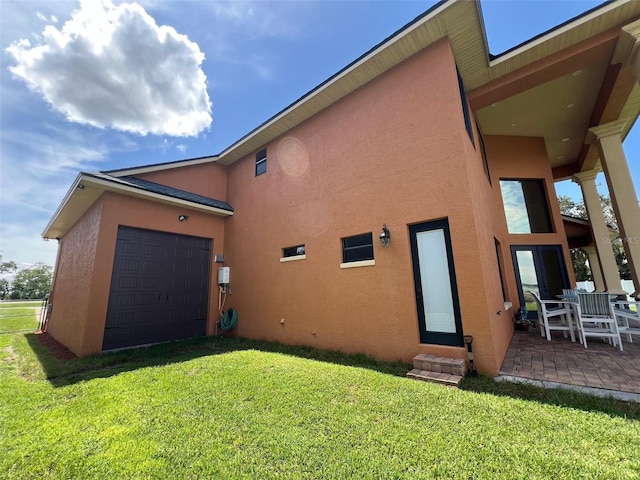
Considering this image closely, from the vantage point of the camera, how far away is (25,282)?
5269cm

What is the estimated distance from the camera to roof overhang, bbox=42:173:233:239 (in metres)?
6.62

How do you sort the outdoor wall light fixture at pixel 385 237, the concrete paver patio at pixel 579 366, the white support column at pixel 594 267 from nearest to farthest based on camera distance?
1. the concrete paver patio at pixel 579 366
2. the outdoor wall light fixture at pixel 385 237
3. the white support column at pixel 594 267

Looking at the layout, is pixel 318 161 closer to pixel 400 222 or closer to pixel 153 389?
pixel 400 222

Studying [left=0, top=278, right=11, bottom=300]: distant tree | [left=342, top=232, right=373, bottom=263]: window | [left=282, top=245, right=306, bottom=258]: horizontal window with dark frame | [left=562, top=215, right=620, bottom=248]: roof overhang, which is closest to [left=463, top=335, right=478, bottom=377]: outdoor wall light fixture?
[left=342, top=232, right=373, bottom=263]: window

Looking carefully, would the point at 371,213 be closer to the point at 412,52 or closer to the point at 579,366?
the point at 412,52

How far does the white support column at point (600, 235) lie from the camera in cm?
899

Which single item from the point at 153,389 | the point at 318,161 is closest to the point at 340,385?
the point at 153,389

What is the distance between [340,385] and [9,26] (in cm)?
1068

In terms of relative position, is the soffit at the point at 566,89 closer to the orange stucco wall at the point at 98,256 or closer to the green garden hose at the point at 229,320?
the orange stucco wall at the point at 98,256

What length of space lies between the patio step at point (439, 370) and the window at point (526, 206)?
24.5 feet

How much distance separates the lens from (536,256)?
9250 mm

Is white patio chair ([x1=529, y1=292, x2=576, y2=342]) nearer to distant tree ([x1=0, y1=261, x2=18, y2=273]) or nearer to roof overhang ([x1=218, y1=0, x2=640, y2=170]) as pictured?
roof overhang ([x1=218, y1=0, x2=640, y2=170])

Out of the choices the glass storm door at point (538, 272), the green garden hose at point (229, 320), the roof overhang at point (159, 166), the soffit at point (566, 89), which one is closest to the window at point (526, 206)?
the glass storm door at point (538, 272)

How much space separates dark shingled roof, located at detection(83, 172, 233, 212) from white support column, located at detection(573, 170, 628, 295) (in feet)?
46.1
